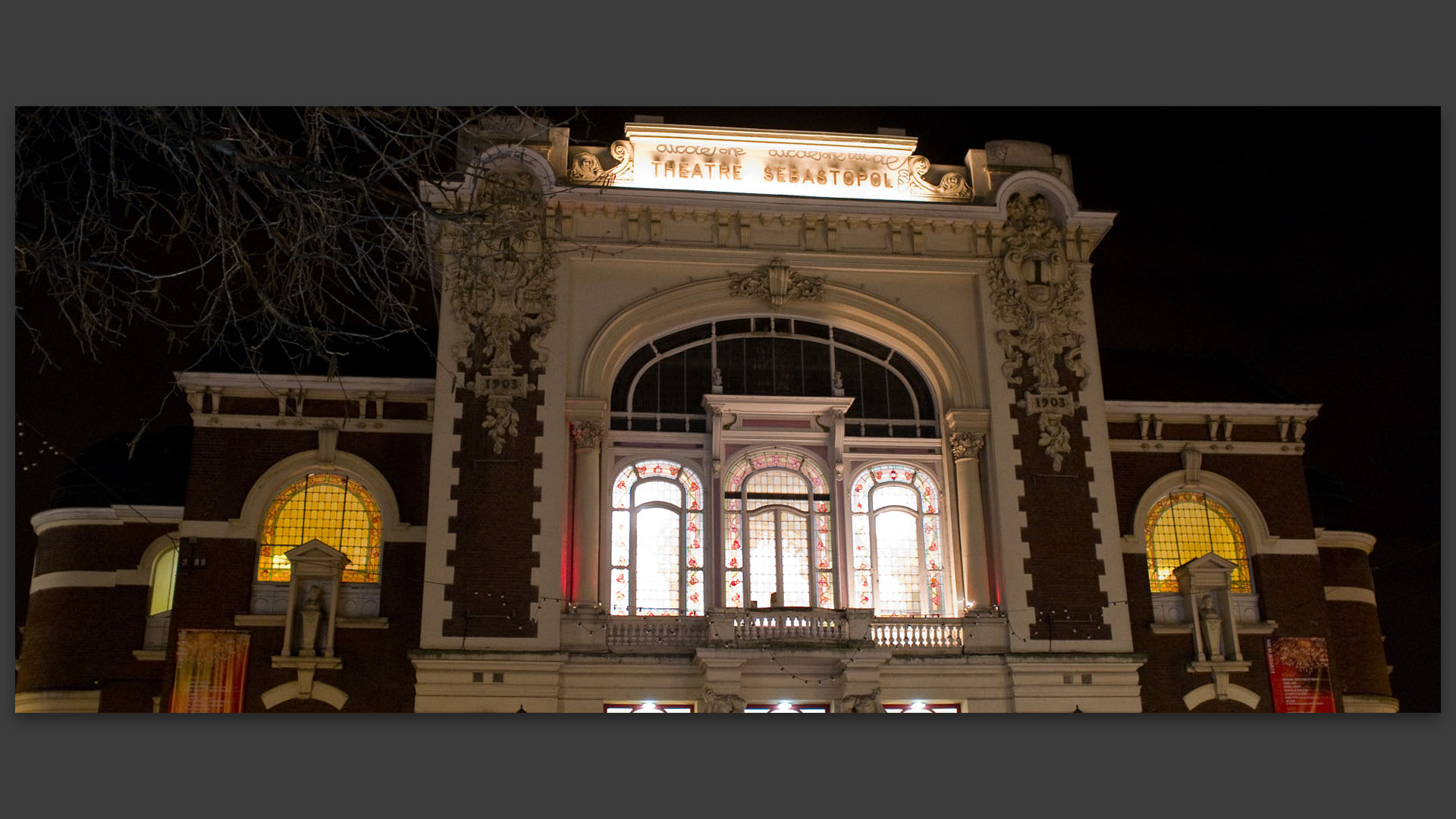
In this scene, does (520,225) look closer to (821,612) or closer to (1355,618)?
(821,612)

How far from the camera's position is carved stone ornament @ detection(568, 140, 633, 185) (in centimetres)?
1977

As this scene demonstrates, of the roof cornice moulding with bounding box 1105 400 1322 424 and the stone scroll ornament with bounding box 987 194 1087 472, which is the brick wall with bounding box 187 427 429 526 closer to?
the stone scroll ornament with bounding box 987 194 1087 472

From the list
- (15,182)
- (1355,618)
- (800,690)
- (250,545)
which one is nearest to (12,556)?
(15,182)

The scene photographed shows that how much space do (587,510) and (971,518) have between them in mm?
5533

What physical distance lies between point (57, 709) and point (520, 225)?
10.1 meters

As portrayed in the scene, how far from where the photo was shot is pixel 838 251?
19938 millimetres

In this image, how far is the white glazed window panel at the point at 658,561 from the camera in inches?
736

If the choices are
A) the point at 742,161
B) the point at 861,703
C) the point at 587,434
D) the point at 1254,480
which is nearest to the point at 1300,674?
the point at 1254,480

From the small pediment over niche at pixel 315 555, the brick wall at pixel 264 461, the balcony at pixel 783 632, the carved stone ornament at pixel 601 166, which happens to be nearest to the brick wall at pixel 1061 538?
the balcony at pixel 783 632

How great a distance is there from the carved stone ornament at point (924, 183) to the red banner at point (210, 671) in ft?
38.8

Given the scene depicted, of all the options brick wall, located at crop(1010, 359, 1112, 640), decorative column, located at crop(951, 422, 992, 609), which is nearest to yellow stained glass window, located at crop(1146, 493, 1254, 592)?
brick wall, located at crop(1010, 359, 1112, 640)

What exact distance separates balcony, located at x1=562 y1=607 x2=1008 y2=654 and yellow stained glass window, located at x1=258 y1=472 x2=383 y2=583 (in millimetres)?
3706

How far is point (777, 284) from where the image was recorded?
64.7ft

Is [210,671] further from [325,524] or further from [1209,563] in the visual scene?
[1209,563]
